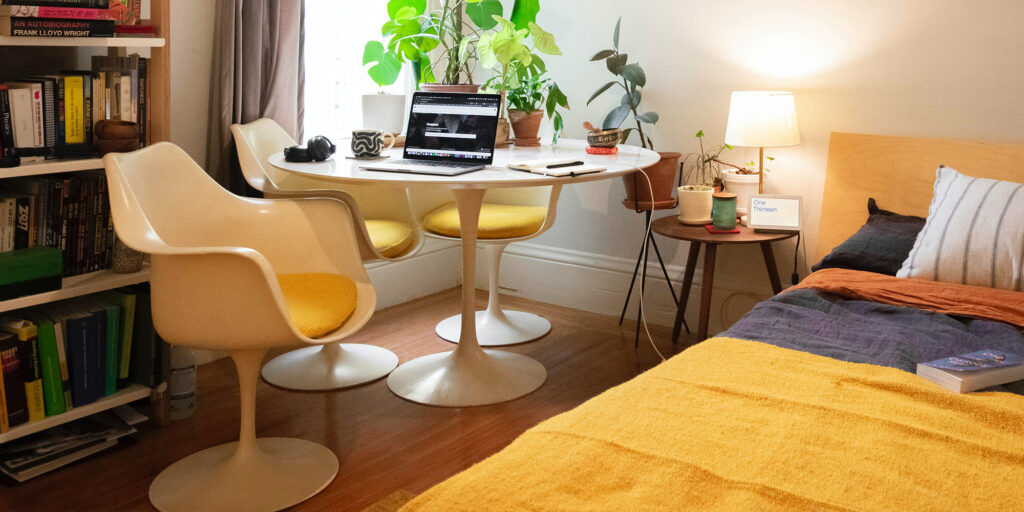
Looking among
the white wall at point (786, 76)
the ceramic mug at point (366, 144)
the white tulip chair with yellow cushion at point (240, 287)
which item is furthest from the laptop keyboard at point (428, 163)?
the white wall at point (786, 76)

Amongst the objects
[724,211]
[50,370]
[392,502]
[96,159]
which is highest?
[96,159]

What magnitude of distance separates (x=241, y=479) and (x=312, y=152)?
0.98 meters

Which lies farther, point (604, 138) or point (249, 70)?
point (249, 70)

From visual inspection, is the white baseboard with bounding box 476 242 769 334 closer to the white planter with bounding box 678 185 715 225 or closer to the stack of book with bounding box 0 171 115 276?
the white planter with bounding box 678 185 715 225

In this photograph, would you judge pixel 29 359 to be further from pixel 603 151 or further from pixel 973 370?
pixel 973 370

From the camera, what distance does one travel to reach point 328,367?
3.13 meters

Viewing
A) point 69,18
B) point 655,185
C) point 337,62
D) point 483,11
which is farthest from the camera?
point 337,62

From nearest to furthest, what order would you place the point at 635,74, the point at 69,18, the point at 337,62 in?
the point at 69,18 < the point at 635,74 < the point at 337,62

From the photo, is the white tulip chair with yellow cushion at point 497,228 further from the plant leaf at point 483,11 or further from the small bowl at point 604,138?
the plant leaf at point 483,11

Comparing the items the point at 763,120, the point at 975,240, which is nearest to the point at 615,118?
the point at 763,120

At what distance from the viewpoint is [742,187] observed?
133 inches

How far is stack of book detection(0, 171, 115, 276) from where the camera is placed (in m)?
2.39

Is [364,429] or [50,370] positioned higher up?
[50,370]

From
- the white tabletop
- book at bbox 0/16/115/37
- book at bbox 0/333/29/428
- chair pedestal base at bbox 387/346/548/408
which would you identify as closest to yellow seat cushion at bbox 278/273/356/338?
the white tabletop
